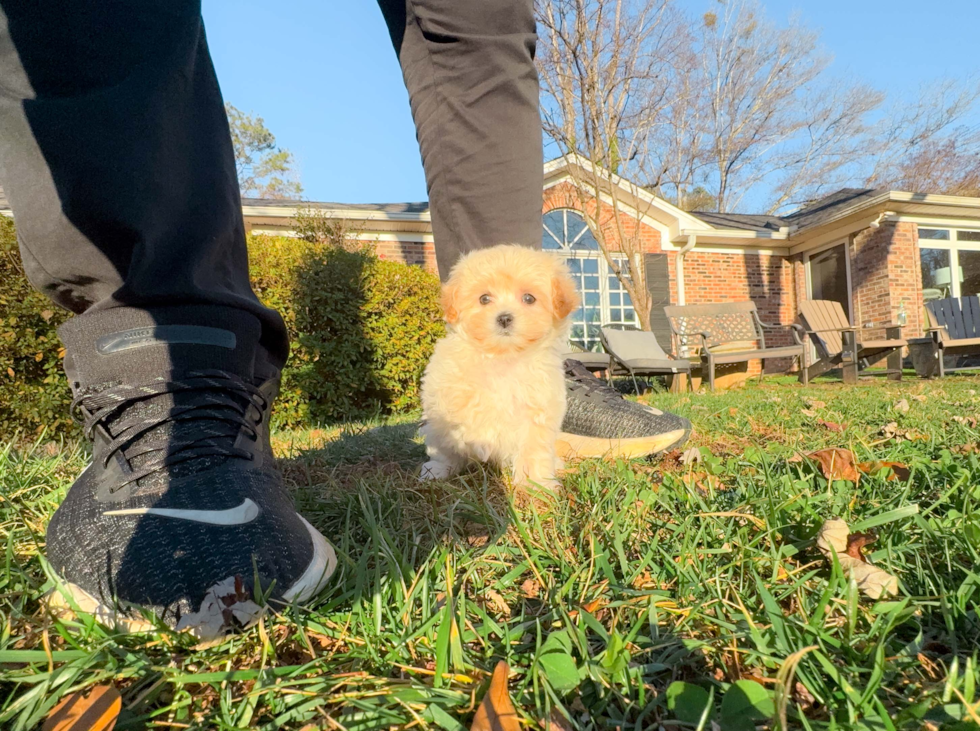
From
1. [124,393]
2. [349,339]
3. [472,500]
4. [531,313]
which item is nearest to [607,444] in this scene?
[531,313]

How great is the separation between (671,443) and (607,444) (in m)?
0.25

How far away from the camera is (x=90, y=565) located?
3.21 feet

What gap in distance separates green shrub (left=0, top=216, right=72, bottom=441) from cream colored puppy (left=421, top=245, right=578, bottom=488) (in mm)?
4343

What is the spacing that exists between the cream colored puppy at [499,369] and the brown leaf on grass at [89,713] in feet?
4.53

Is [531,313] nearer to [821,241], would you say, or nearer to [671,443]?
[671,443]

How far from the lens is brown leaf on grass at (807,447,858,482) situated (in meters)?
1.53

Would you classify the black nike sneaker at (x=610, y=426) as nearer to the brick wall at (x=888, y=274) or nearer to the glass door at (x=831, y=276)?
the brick wall at (x=888, y=274)

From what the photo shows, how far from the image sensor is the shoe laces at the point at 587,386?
2.47m

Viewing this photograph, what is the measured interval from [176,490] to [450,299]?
1381 millimetres

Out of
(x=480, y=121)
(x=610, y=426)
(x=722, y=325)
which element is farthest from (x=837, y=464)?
(x=722, y=325)

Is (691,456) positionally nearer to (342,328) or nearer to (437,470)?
(437,470)

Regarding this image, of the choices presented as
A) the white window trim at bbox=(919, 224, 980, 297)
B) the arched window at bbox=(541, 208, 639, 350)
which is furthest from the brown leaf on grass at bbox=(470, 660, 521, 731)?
the white window trim at bbox=(919, 224, 980, 297)

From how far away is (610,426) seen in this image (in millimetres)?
2295

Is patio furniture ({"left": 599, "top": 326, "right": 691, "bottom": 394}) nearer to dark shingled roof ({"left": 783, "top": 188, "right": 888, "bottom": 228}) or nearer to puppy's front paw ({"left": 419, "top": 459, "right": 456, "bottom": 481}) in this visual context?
dark shingled roof ({"left": 783, "top": 188, "right": 888, "bottom": 228})
